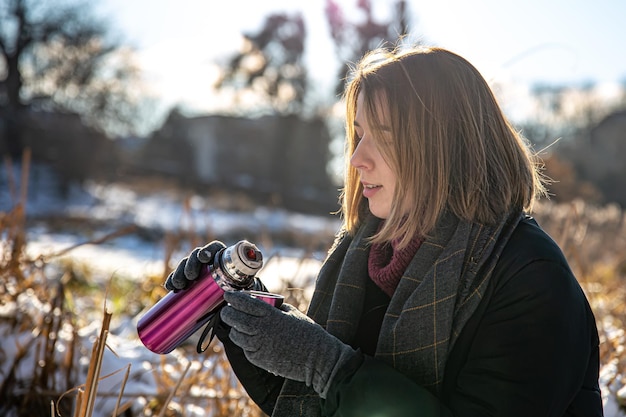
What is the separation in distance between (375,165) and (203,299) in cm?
55

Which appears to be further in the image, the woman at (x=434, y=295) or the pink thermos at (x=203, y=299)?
the pink thermos at (x=203, y=299)

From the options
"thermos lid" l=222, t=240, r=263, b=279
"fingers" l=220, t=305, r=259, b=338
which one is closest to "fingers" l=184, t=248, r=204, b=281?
"thermos lid" l=222, t=240, r=263, b=279

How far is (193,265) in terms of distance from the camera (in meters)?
1.61

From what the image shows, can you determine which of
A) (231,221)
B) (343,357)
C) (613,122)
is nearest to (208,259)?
(343,357)

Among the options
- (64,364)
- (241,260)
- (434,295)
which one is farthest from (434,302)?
(64,364)

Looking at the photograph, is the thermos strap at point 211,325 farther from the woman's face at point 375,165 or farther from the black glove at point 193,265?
the woman's face at point 375,165

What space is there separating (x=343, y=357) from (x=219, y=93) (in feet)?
65.1

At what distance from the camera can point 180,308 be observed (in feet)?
5.41

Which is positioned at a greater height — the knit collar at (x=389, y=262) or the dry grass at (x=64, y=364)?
the knit collar at (x=389, y=262)

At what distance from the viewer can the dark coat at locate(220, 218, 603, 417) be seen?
1.29 m

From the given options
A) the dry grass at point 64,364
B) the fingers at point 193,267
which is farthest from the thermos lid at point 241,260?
the dry grass at point 64,364

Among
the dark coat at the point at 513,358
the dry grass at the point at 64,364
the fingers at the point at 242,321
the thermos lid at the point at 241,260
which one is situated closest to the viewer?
the dark coat at the point at 513,358

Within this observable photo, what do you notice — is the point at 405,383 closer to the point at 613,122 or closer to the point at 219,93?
the point at 219,93

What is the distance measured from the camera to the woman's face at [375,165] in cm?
162
